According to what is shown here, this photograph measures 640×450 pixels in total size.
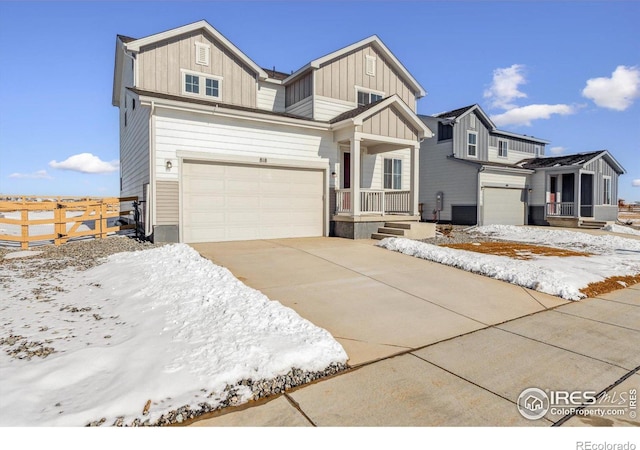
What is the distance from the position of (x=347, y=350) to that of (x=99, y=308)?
3.24 meters

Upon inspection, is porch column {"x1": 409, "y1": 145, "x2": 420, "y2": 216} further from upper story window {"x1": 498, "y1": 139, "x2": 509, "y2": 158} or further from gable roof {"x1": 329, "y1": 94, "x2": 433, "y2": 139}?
upper story window {"x1": 498, "y1": 139, "x2": 509, "y2": 158}

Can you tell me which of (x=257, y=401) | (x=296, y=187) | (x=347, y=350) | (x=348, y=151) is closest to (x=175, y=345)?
(x=257, y=401)

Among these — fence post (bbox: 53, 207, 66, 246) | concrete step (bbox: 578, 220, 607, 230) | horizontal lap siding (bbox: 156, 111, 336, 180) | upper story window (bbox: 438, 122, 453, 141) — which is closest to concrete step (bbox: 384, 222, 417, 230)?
horizontal lap siding (bbox: 156, 111, 336, 180)

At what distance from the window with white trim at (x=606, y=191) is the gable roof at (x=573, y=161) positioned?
3.65 feet

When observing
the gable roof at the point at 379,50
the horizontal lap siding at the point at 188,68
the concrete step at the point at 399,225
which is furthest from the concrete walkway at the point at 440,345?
the gable roof at the point at 379,50

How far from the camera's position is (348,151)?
41.5 ft

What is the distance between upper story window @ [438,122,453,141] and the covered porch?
26.1ft

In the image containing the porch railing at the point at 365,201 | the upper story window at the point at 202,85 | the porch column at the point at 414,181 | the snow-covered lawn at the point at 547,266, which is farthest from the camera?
the upper story window at the point at 202,85

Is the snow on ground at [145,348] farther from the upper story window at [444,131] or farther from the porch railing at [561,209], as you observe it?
the porch railing at [561,209]

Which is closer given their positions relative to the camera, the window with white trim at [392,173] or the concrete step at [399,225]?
the concrete step at [399,225]

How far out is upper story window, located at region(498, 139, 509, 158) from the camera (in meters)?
22.6

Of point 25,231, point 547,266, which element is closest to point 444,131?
point 547,266

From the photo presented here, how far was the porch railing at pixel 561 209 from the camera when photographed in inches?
790

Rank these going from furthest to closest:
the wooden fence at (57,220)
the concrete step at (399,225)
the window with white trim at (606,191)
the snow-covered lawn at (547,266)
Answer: the window with white trim at (606,191)
the concrete step at (399,225)
the wooden fence at (57,220)
the snow-covered lawn at (547,266)
